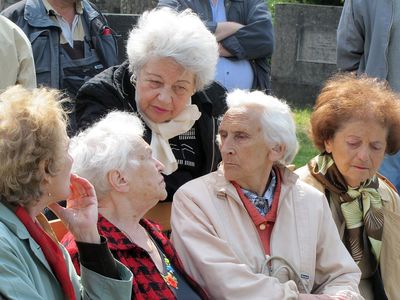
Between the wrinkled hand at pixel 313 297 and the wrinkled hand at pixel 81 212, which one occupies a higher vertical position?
the wrinkled hand at pixel 81 212

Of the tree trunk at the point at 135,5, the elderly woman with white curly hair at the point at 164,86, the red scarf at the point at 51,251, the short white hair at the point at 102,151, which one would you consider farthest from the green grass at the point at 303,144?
the red scarf at the point at 51,251

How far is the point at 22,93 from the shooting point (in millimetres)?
2465

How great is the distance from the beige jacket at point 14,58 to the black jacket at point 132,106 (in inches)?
22.2

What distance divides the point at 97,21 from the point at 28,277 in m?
2.94

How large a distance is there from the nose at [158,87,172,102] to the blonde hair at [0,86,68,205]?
130cm

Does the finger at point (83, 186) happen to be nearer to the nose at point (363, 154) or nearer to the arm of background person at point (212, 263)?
the arm of background person at point (212, 263)

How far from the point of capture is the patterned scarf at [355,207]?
3.95 metres

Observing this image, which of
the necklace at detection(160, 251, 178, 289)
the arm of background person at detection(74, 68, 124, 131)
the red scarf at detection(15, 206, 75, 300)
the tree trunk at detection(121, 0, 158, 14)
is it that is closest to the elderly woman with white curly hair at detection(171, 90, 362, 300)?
the necklace at detection(160, 251, 178, 289)

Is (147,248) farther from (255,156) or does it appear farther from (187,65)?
(187,65)

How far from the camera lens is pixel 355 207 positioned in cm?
399

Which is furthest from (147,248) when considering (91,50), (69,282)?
(91,50)

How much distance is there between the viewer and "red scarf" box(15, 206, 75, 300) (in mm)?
2398

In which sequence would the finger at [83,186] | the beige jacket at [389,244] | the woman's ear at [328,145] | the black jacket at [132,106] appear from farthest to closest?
1. the woman's ear at [328,145]
2. the beige jacket at [389,244]
3. the black jacket at [132,106]
4. the finger at [83,186]

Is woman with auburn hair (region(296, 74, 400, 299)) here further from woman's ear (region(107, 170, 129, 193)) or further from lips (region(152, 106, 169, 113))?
woman's ear (region(107, 170, 129, 193))
